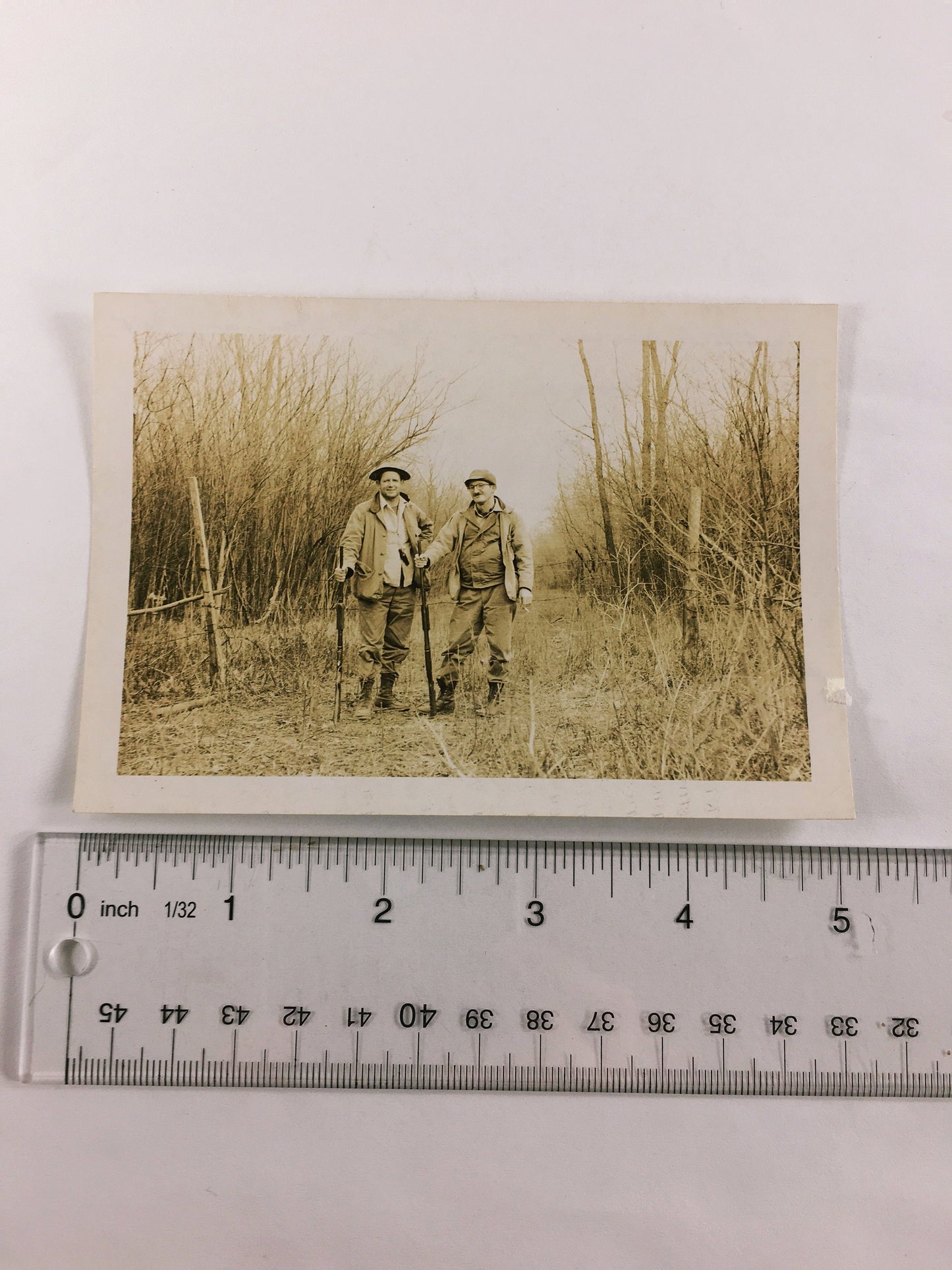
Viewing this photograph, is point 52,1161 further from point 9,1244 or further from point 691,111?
point 691,111

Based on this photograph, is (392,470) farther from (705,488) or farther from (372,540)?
(705,488)

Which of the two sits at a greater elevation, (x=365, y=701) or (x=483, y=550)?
(x=483, y=550)

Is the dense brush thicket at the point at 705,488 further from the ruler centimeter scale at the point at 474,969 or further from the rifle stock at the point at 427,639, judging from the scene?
the ruler centimeter scale at the point at 474,969

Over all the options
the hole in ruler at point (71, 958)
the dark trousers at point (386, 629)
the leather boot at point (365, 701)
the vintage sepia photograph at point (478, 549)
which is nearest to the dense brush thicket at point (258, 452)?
the vintage sepia photograph at point (478, 549)

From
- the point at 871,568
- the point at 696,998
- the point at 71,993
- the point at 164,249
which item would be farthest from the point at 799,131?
the point at 71,993

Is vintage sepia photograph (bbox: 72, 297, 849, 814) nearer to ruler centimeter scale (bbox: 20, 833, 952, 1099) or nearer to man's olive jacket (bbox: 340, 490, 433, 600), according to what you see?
man's olive jacket (bbox: 340, 490, 433, 600)

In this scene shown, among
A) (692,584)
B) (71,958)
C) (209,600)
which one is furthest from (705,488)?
(71,958)
